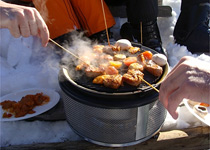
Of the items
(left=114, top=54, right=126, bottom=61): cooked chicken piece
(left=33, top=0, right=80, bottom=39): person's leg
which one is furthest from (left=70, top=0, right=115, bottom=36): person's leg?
(left=114, top=54, right=126, bottom=61): cooked chicken piece

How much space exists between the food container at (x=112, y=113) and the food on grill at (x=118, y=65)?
12 centimetres

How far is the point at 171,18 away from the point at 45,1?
3093 millimetres

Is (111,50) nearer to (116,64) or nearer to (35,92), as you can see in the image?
(116,64)

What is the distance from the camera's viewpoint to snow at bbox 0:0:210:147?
8.11ft

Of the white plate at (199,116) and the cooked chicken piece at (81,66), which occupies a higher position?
the cooked chicken piece at (81,66)

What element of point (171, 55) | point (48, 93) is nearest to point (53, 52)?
point (48, 93)

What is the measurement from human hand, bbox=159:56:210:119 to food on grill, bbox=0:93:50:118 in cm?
181

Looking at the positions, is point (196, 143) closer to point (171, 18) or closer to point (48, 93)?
point (48, 93)

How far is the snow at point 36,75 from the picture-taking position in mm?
2473

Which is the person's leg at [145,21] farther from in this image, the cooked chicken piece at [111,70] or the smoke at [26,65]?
the cooked chicken piece at [111,70]

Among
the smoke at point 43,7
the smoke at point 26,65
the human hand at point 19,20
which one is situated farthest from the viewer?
the smoke at point 43,7

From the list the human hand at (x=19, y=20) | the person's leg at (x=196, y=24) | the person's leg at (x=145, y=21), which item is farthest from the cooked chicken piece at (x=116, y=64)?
the person's leg at (x=196, y=24)

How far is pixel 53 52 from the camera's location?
4.18m

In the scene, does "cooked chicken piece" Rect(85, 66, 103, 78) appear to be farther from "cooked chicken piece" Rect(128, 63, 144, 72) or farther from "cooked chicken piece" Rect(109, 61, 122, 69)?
"cooked chicken piece" Rect(128, 63, 144, 72)
